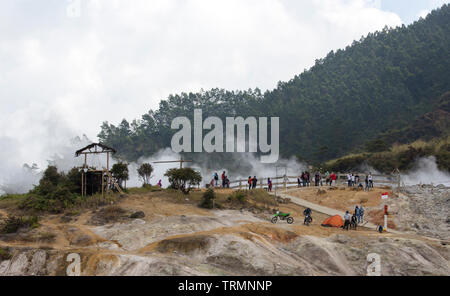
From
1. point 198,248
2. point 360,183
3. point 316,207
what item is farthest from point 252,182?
point 198,248

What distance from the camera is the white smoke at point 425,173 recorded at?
45434mm

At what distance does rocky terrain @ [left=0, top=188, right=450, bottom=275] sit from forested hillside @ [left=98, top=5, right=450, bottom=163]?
52.6 metres

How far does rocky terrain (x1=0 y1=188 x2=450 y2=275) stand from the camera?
15.0m

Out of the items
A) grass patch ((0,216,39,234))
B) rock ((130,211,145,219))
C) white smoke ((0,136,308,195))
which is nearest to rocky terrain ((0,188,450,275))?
rock ((130,211,145,219))

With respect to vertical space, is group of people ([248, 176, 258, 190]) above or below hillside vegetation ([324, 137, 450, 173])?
below

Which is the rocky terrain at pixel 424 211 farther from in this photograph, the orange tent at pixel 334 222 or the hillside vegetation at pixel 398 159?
the hillside vegetation at pixel 398 159

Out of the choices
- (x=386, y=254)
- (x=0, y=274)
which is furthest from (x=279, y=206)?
(x=0, y=274)

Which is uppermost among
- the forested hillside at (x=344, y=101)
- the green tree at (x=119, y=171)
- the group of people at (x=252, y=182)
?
the forested hillside at (x=344, y=101)

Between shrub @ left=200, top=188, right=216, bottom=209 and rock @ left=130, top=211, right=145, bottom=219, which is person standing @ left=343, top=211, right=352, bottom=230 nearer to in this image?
shrub @ left=200, top=188, right=216, bottom=209

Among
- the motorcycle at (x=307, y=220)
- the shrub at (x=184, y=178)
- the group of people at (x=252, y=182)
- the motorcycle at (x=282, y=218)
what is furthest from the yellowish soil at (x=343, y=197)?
the shrub at (x=184, y=178)

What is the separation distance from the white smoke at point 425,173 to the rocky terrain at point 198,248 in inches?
964

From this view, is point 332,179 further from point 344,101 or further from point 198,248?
point 344,101

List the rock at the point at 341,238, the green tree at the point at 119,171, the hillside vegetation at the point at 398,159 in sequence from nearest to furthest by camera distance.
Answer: the rock at the point at 341,238 → the green tree at the point at 119,171 → the hillside vegetation at the point at 398,159
